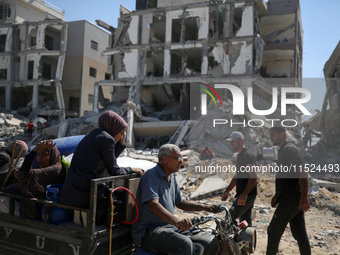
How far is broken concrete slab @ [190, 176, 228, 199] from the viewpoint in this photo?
29.1ft

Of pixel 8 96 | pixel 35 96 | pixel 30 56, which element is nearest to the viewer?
pixel 35 96

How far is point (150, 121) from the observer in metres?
19.6

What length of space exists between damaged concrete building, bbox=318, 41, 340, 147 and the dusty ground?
11.2m

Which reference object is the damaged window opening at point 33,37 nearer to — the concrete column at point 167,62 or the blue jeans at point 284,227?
the concrete column at point 167,62

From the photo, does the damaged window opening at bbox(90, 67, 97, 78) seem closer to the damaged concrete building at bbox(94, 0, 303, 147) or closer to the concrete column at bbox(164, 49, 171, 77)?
the damaged concrete building at bbox(94, 0, 303, 147)

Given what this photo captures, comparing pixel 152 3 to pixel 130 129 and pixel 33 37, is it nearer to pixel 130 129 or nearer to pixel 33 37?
pixel 33 37

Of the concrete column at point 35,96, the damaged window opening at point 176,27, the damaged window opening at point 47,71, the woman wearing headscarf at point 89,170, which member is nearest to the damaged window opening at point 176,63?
the damaged window opening at point 176,27

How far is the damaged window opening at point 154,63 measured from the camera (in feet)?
92.2

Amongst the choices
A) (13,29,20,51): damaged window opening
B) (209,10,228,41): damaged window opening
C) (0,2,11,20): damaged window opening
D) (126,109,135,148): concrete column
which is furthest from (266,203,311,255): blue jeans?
(0,2,11,20): damaged window opening

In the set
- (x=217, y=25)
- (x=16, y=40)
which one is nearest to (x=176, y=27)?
(x=217, y=25)

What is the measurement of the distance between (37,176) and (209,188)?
6.61 m

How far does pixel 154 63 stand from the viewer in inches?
1165

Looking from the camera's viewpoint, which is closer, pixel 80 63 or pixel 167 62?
pixel 167 62

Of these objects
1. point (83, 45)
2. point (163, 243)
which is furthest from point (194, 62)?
point (163, 243)
